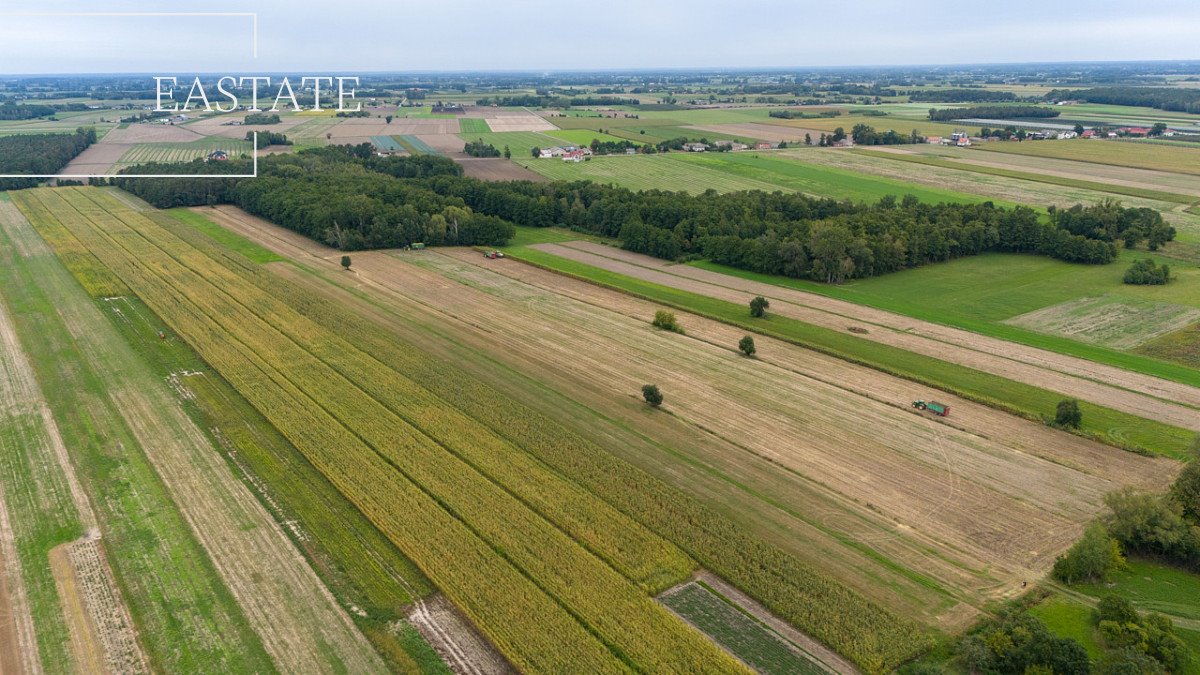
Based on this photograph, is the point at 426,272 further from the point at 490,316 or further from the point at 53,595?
the point at 53,595

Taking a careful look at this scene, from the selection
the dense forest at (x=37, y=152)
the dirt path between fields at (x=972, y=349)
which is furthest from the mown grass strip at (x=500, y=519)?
the dense forest at (x=37, y=152)

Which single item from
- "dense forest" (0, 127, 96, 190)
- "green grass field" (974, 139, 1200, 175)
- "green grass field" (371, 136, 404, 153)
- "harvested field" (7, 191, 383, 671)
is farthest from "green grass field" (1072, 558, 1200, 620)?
"dense forest" (0, 127, 96, 190)

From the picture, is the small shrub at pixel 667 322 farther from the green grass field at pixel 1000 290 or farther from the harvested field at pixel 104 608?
the harvested field at pixel 104 608

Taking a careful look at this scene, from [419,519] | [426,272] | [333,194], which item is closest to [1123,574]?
[419,519]

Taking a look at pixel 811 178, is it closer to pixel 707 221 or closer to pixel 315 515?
pixel 707 221

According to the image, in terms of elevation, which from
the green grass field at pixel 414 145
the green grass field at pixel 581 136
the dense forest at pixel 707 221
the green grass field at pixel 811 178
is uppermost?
the green grass field at pixel 581 136

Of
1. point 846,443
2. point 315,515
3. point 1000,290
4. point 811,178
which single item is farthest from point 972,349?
point 811,178
